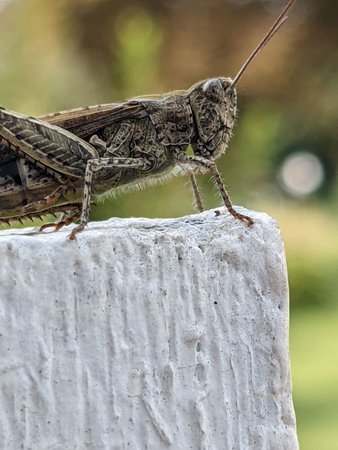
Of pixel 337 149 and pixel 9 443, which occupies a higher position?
pixel 337 149

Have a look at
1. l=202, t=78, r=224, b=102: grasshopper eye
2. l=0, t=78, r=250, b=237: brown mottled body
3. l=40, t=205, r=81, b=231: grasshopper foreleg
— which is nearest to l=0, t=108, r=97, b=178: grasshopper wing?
l=0, t=78, r=250, b=237: brown mottled body

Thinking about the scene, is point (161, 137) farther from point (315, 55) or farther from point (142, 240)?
Answer: point (315, 55)

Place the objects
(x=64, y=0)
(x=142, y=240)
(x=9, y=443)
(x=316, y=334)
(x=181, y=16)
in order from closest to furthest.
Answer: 1. (x=9, y=443)
2. (x=142, y=240)
3. (x=316, y=334)
4. (x=64, y=0)
5. (x=181, y=16)

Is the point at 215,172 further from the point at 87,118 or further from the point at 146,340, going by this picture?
the point at 146,340

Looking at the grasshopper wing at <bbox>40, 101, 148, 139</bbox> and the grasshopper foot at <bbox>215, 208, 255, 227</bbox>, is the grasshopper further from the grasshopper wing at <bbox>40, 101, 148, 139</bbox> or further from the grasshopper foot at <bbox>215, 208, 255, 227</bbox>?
the grasshopper foot at <bbox>215, 208, 255, 227</bbox>

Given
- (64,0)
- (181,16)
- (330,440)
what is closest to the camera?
(330,440)


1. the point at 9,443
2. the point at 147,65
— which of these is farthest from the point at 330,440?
the point at 9,443

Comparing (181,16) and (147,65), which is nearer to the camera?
(147,65)
